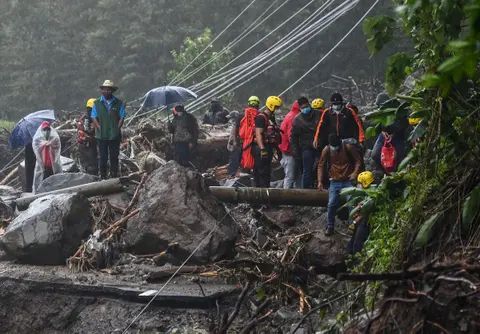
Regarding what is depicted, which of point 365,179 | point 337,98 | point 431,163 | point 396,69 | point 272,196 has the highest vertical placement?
point 396,69

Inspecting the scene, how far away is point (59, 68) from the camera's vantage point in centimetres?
4372

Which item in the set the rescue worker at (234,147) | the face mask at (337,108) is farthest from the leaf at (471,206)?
the rescue worker at (234,147)

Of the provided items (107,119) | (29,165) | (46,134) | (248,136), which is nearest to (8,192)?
(29,165)

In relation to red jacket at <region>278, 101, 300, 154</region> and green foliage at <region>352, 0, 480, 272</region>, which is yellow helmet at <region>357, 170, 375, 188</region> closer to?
red jacket at <region>278, 101, 300, 154</region>

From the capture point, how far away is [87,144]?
14859 millimetres

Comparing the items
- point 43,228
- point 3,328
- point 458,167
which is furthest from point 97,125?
point 458,167

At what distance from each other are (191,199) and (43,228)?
2.11 meters

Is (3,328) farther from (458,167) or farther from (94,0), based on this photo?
(94,0)

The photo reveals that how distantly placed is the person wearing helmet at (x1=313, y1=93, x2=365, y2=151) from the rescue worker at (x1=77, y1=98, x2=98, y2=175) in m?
4.69

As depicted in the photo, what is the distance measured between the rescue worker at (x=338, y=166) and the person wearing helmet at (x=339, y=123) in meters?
0.57

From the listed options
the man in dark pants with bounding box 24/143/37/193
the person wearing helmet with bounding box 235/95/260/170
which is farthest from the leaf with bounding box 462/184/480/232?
the man in dark pants with bounding box 24/143/37/193

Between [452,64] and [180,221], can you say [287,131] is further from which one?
[452,64]

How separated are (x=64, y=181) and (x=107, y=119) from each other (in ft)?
4.18

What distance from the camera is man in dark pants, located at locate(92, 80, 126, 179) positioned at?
13664mm
